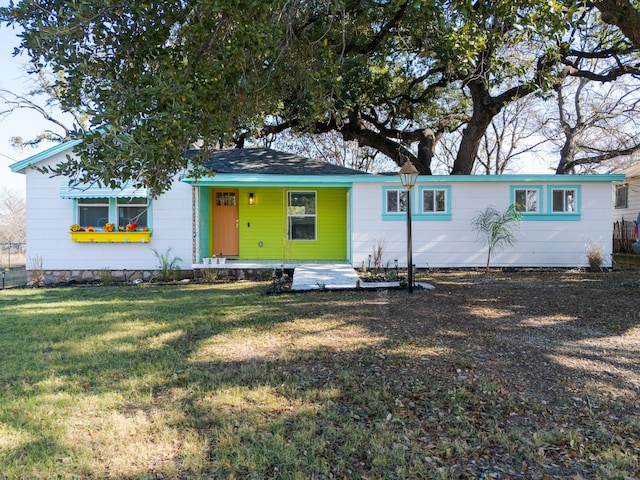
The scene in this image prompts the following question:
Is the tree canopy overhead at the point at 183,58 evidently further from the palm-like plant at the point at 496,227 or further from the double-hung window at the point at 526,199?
the double-hung window at the point at 526,199

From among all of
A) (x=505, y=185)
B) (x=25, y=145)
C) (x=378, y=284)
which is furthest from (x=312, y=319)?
(x=25, y=145)

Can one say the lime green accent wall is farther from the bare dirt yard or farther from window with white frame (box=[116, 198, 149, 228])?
the bare dirt yard

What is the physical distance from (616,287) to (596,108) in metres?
12.7

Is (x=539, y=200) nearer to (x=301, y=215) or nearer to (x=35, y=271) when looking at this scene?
(x=301, y=215)

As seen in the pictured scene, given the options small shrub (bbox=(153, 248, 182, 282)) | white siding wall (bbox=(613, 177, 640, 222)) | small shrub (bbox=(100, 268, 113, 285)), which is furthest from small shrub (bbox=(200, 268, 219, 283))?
white siding wall (bbox=(613, 177, 640, 222))

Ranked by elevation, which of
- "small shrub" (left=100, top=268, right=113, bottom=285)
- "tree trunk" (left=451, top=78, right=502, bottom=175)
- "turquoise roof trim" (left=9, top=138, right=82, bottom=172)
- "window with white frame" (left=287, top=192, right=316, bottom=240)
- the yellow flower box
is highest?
"tree trunk" (left=451, top=78, right=502, bottom=175)

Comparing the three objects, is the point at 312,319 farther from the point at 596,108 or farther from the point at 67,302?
the point at 596,108

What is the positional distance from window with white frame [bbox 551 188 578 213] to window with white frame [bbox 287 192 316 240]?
6.35m

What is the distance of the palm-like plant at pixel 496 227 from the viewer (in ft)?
34.5

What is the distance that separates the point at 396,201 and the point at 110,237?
7.31m

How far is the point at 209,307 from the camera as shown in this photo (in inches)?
266

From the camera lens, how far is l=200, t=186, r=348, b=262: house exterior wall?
39.3 ft

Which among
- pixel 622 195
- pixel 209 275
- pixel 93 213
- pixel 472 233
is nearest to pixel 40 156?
pixel 93 213

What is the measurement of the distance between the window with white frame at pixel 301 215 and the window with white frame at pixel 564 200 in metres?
6.35
